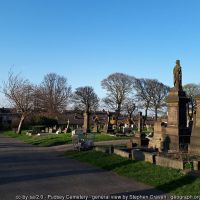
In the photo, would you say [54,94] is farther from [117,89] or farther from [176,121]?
Answer: [176,121]

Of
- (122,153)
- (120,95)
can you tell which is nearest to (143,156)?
(122,153)

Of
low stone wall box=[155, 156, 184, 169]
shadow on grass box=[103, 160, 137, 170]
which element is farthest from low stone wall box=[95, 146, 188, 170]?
shadow on grass box=[103, 160, 137, 170]

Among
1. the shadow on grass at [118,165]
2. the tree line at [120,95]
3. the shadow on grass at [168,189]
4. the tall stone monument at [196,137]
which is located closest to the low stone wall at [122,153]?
the shadow on grass at [118,165]

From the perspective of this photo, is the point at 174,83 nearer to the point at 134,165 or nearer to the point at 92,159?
the point at 92,159

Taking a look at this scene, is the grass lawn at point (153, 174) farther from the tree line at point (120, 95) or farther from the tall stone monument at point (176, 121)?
the tree line at point (120, 95)

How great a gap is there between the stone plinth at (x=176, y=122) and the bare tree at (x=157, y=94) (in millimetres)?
54066

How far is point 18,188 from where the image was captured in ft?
37.2

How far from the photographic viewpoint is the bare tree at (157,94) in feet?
256

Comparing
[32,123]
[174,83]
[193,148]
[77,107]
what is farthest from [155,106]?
[193,148]

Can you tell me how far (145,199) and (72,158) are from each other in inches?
450

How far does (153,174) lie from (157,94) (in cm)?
6761

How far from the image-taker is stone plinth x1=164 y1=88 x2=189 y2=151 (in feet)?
72.8

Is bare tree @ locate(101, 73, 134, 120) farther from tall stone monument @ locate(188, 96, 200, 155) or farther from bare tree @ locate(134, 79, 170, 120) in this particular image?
tall stone monument @ locate(188, 96, 200, 155)

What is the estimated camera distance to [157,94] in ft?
261
